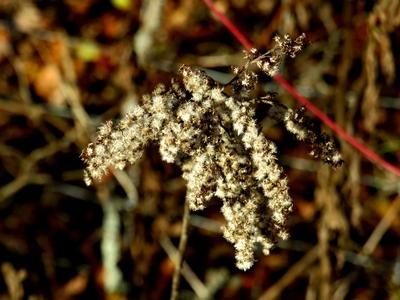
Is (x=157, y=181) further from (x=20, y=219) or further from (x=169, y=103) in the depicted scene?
(x=169, y=103)

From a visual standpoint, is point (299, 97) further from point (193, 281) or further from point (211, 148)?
point (193, 281)

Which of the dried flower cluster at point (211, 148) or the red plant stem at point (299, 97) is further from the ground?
the red plant stem at point (299, 97)

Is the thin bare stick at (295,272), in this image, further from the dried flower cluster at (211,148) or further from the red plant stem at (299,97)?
the dried flower cluster at (211,148)

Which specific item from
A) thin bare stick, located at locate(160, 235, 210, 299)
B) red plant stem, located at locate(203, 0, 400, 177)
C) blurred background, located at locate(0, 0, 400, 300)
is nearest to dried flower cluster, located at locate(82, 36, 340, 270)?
red plant stem, located at locate(203, 0, 400, 177)

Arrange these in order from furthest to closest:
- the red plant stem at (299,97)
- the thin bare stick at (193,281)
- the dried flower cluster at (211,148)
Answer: the thin bare stick at (193,281), the red plant stem at (299,97), the dried flower cluster at (211,148)

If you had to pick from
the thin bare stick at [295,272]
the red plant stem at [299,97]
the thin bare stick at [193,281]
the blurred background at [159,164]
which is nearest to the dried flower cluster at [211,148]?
the red plant stem at [299,97]

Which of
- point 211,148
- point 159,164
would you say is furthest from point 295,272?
point 211,148
